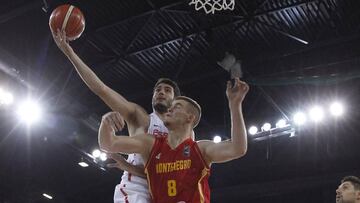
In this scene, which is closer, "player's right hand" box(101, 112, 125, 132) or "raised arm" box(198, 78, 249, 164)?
"raised arm" box(198, 78, 249, 164)

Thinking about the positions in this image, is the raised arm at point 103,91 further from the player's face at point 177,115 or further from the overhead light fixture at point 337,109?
the overhead light fixture at point 337,109

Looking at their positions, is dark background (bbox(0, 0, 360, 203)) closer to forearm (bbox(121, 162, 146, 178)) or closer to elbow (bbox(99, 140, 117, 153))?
forearm (bbox(121, 162, 146, 178))

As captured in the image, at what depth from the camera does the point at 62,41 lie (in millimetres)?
3684

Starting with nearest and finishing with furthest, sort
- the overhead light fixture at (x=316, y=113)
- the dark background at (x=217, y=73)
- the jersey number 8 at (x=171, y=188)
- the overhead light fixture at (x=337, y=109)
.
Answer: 1. the jersey number 8 at (x=171, y=188)
2. the dark background at (x=217, y=73)
3. the overhead light fixture at (x=337, y=109)
4. the overhead light fixture at (x=316, y=113)

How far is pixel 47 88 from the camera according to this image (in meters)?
9.36

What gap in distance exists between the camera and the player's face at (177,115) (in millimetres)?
3449

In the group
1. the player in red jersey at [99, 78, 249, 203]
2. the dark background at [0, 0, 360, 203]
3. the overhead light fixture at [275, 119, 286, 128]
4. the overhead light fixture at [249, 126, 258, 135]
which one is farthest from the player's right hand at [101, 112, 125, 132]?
the overhead light fixture at [249, 126, 258, 135]

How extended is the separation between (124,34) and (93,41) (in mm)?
561

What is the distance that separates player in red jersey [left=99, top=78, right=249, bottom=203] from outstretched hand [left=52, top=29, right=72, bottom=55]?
69cm

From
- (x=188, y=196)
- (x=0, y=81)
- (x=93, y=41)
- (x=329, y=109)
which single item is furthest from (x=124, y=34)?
(x=188, y=196)

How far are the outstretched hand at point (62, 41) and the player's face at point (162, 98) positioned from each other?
2.28 ft

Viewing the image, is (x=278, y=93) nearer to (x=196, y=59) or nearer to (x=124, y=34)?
(x=196, y=59)

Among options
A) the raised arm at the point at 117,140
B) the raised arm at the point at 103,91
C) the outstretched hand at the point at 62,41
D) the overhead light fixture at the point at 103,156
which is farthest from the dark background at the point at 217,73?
the raised arm at the point at 117,140

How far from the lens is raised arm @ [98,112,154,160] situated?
3.15 meters
